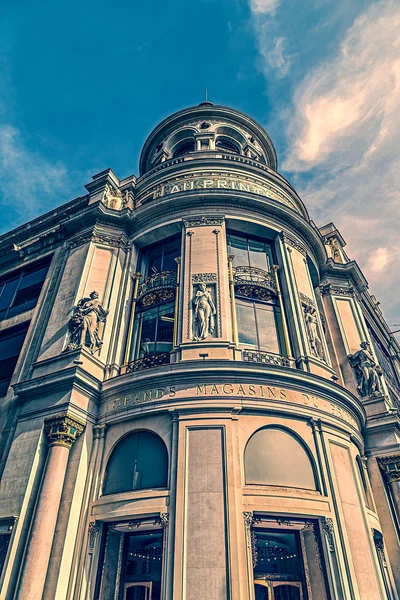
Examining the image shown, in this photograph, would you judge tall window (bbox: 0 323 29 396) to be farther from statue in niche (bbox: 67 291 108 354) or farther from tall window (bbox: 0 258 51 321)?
statue in niche (bbox: 67 291 108 354)

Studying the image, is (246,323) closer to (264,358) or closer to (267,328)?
(267,328)

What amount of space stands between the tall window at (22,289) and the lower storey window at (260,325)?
12933 millimetres

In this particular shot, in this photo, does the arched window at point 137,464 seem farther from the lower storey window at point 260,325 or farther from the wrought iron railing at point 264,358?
the lower storey window at point 260,325

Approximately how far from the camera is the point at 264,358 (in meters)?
18.2

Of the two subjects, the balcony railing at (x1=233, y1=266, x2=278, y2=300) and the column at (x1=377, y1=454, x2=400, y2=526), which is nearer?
the column at (x1=377, y1=454, x2=400, y2=526)

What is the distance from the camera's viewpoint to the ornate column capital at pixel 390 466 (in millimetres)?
20094

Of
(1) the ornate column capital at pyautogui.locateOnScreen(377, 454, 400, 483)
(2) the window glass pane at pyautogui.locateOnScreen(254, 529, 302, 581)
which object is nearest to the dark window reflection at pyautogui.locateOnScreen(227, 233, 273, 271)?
(1) the ornate column capital at pyautogui.locateOnScreen(377, 454, 400, 483)

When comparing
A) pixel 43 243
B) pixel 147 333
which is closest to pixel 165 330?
pixel 147 333

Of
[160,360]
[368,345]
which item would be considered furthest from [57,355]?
[368,345]

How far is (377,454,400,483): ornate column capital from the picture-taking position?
2009 centimetres

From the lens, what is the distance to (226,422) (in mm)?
15336

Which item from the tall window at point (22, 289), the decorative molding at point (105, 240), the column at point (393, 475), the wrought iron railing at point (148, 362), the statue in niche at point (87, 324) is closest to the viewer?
the wrought iron railing at point (148, 362)

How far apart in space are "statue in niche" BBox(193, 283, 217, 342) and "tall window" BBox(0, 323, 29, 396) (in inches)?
431

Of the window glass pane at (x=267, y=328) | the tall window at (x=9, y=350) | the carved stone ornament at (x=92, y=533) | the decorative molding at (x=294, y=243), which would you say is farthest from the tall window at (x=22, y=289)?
the decorative molding at (x=294, y=243)
